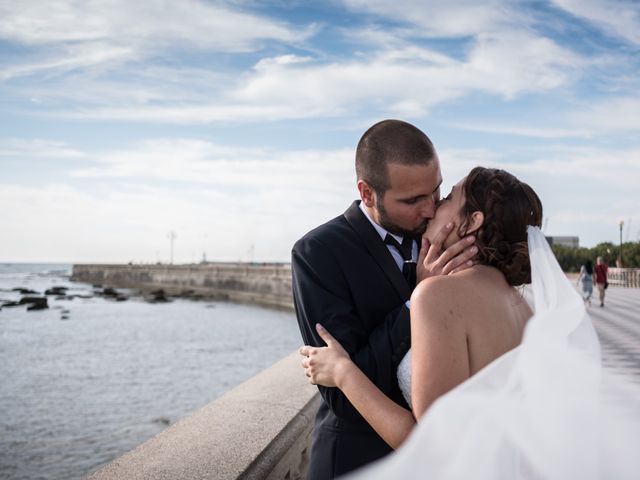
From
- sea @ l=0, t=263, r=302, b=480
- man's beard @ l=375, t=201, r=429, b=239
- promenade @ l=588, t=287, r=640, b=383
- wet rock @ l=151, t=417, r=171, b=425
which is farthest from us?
wet rock @ l=151, t=417, r=171, b=425

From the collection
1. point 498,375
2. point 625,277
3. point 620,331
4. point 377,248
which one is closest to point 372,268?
point 377,248

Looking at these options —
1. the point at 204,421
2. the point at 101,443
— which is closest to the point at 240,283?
the point at 101,443

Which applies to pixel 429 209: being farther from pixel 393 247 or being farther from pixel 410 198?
pixel 393 247

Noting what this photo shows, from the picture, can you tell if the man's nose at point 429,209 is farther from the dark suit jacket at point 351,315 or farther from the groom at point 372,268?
the dark suit jacket at point 351,315

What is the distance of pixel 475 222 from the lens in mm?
1964

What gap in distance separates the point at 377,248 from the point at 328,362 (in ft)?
1.66

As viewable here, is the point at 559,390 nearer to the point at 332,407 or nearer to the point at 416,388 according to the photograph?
the point at 416,388

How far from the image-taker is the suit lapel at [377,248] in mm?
2176

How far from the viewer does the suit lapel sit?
7.14 feet

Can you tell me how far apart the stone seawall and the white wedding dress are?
3990cm

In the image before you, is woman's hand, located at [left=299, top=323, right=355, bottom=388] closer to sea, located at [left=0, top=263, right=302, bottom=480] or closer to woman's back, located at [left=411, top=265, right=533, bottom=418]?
woman's back, located at [left=411, top=265, right=533, bottom=418]

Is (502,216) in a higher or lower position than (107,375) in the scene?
higher

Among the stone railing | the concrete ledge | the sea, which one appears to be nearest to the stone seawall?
Answer: the sea

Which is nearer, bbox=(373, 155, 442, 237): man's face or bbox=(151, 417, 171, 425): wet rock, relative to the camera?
bbox=(373, 155, 442, 237): man's face
